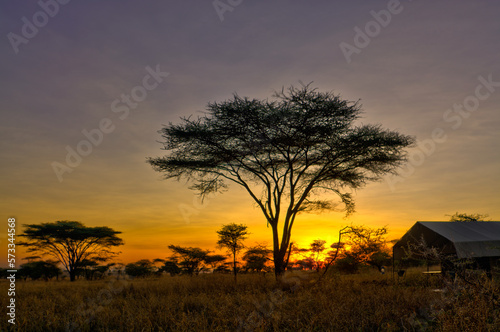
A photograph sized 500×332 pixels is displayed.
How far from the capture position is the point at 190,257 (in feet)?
133

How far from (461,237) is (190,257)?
28.2 meters

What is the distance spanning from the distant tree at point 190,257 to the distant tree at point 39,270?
1325 cm

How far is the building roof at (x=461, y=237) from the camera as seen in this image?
17.6 metres

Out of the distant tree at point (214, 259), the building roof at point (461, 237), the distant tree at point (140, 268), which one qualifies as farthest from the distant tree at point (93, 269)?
the building roof at point (461, 237)

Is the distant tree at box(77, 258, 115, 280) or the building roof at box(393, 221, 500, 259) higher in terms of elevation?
the building roof at box(393, 221, 500, 259)

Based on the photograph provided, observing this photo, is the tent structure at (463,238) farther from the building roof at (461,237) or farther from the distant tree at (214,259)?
the distant tree at (214,259)

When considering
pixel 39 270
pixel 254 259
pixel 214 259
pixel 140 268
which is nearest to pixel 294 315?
pixel 254 259

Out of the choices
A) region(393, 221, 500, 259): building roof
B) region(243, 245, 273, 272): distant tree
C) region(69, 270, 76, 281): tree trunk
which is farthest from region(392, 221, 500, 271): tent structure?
region(69, 270, 76, 281): tree trunk

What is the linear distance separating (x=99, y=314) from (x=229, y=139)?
34.0ft

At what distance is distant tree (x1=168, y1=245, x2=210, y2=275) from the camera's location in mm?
39594

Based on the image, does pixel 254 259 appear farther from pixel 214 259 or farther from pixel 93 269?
pixel 93 269

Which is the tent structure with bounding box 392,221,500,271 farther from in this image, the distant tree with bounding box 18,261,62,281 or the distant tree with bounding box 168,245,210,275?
the distant tree with bounding box 18,261,62,281

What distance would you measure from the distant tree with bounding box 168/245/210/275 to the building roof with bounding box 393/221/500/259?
2397cm

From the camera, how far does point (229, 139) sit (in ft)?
57.0
